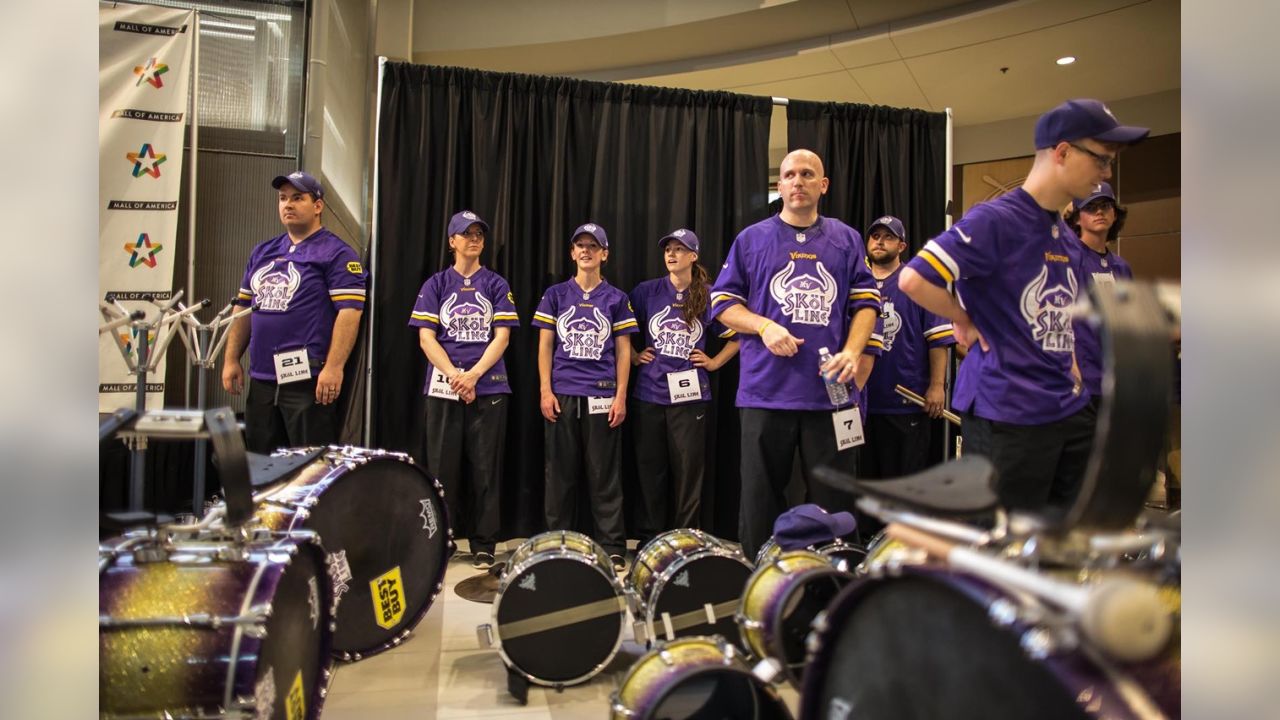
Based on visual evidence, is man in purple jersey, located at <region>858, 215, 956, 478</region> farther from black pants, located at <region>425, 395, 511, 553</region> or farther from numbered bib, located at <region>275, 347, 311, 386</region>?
numbered bib, located at <region>275, 347, 311, 386</region>

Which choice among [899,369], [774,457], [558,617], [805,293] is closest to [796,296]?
[805,293]

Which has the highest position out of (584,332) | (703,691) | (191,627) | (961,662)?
(584,332)

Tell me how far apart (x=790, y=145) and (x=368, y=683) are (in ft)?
9.68

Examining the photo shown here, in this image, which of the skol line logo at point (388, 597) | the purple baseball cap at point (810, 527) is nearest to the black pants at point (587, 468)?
the skol line logo at point (388, 597)

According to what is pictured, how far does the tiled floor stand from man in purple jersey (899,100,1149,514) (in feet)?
3.55

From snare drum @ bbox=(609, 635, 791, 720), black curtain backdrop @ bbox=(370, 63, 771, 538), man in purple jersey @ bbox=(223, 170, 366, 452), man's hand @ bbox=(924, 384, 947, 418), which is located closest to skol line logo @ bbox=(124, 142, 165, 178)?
man in purple jersey @ bbox=(223, 170, 366, 452)

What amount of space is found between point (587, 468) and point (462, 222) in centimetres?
123

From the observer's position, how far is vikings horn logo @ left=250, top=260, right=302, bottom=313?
2.07 metres

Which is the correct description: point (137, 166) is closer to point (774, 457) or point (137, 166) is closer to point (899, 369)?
point (774, 457)

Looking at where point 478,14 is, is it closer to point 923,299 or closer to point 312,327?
point 312,327

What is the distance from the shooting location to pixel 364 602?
1.95 metres

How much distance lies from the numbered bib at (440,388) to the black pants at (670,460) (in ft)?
2.80

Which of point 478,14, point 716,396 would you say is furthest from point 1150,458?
point 716,396

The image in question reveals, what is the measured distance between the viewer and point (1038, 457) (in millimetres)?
825
